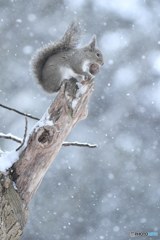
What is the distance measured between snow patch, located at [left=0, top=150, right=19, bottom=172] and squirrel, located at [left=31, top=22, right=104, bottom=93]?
1.23m

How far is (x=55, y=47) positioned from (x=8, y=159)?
191cm

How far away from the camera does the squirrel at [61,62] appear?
4242 millimetres

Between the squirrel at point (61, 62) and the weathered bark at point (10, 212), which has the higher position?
the squirrel at point (61, 62)

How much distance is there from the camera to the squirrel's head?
5.02 metres

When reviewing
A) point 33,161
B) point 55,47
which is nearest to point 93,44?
point 55,47

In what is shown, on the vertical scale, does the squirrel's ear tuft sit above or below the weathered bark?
above

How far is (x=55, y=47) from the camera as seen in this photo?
181 inches

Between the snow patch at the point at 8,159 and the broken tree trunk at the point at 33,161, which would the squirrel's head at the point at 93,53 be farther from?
the snow patch at the point at 8,159

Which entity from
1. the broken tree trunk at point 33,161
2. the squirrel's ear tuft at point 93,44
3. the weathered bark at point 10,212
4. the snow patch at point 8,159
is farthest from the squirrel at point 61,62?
the weathered bark at point 10,212

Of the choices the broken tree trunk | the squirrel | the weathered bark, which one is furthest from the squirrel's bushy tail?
the weathered bark

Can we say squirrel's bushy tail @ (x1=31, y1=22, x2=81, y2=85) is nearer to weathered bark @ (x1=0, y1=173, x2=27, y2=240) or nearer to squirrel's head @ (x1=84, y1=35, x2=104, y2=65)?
squirrel's head @ (x1=84, y1=35, x2=104, y2=65)

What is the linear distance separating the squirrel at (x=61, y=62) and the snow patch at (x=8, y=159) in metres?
1.23

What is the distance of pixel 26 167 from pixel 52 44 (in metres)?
1.99

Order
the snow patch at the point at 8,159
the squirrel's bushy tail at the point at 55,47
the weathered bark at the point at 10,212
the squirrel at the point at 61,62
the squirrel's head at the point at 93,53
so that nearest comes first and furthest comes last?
the weathered bark at the point at 10,212, the snow patch at the point at 8,159, the squirrel at the point at 61,62, the squirrel's bushy tail at the point at 55,47, the squirrel's head at the point at 93,53
